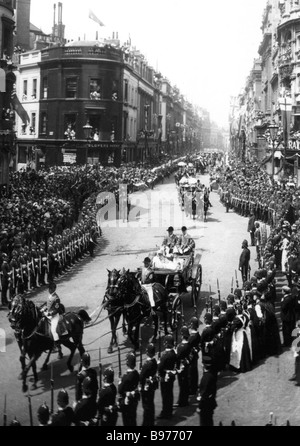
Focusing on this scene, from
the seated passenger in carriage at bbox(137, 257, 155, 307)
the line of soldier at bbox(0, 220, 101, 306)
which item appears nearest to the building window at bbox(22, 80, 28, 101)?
the line of soldier at bbox(0, 220, 101, 306)

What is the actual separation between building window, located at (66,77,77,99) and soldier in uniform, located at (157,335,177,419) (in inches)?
1933

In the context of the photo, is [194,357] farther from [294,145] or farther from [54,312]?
[294,145]

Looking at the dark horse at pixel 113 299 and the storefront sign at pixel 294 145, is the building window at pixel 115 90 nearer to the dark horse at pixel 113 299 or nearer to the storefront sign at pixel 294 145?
the storefront sign at pixel 294 145

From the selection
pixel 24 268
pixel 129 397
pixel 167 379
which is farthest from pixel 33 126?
pixel 129 397

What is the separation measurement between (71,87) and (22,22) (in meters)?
14.0

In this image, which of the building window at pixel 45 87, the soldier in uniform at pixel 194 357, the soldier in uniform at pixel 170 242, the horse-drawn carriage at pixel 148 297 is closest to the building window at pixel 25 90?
the building window at pixel 45 87

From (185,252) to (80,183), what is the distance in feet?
67.5

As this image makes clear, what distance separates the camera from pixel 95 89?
5638 centimetres

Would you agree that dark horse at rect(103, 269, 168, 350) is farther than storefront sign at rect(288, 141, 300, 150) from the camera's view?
No

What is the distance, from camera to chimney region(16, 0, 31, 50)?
206 ft

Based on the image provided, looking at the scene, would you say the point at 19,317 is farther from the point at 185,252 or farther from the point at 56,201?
the point at 56,201

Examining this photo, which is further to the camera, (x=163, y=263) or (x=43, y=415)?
(x=163, y=263)

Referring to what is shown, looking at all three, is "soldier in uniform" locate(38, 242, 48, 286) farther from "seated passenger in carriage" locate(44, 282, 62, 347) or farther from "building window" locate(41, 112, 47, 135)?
"building window" locate(41, 112, 47, 135)

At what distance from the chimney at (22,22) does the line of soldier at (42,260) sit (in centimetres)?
4661
